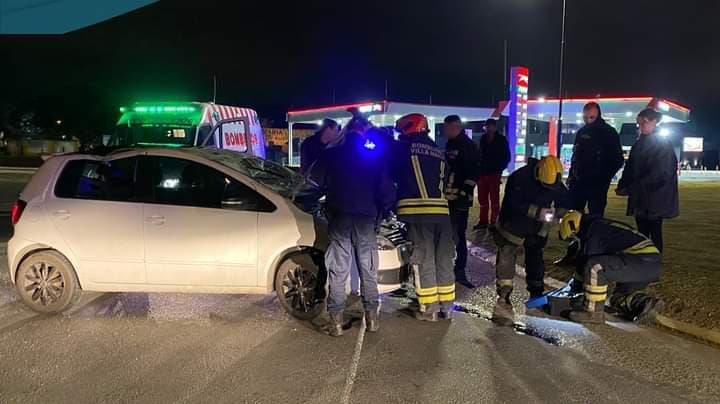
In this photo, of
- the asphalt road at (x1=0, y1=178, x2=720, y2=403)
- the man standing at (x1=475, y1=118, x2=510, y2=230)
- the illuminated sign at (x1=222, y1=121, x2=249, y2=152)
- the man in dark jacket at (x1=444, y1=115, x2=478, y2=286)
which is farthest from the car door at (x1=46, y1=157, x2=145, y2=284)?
the illuminated sign at (x1=222, y1=121, x2=249, y2=152)

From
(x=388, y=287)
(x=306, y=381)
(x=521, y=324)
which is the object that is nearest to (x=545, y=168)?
(x=521, y=324)

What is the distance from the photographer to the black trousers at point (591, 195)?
690 cm

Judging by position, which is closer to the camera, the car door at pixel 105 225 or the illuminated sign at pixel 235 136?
the car door at pixel 105 225

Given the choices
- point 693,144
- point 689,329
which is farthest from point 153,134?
point 693,144

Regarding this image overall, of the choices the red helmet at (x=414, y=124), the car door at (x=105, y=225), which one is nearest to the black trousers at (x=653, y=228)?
the red helmet at (x=414, y=124)

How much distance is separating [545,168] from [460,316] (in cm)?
162

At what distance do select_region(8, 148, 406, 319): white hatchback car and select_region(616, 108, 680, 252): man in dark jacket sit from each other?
2729mm

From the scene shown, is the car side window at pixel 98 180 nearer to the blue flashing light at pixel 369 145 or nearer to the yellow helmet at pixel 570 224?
the blue flashing light at pixel 369 145

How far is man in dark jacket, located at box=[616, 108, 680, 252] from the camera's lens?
602cm

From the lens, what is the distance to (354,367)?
423 cm

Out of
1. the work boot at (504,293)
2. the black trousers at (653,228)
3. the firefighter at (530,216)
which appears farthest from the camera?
the black trousers at (653,228)

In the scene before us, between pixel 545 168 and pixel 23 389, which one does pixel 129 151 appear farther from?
pixel 545 168

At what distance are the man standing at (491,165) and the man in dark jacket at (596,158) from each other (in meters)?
2.18

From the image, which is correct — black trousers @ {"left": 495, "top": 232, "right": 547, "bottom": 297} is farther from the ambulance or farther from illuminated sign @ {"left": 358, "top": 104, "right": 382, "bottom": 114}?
illuminated sign @ {"left": 358, "top": 104, "right": 382, "bottom": 114}
